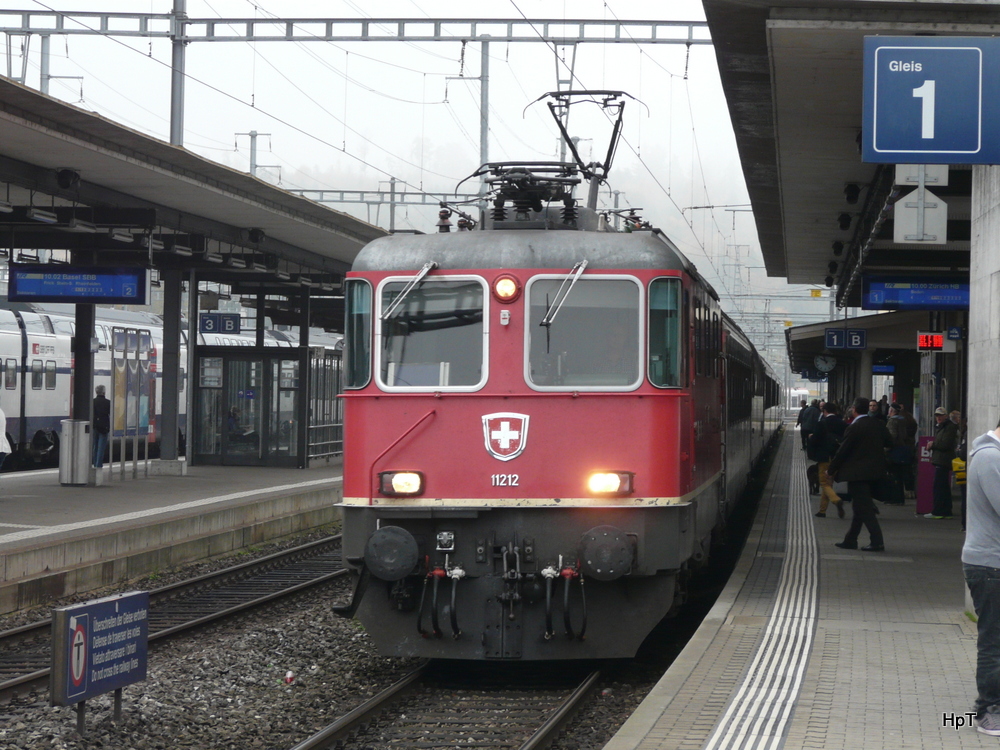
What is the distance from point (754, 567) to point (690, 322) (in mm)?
4434

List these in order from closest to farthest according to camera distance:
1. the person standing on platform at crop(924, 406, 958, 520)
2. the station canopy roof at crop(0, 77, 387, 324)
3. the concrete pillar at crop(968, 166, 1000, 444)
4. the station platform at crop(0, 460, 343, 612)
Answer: the concrete pillar at crop(968, 166, 1000, 444), the station platform at crop(0, 460, 343, 612), the station canopy roof at crop(0, 77, 387, 324), the person standing on platform at crop(924, 406, 958, 520)

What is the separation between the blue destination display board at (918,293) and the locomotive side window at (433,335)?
30.4 ft

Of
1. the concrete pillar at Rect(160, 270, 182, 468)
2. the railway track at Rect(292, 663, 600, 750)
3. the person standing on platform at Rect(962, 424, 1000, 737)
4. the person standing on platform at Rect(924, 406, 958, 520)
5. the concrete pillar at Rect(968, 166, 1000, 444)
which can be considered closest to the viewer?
the person standing on platform at Rect(962, 424, 1000, 737)

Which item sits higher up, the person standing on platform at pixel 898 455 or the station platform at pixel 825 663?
the person standing on platform at pixel 898 455

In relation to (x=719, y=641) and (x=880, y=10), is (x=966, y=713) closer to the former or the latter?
(x=719, y=641)

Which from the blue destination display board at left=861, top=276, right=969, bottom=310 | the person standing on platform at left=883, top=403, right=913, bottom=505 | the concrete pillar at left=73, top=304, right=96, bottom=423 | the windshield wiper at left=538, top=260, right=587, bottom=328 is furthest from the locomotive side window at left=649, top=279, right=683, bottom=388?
the concrete pillar at left=73, top=304, right=96, bottom=423

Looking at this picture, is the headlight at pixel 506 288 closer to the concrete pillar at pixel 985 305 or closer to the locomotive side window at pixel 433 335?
the locomotive side window at pixel 433 335

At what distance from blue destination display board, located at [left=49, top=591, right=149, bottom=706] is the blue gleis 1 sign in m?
4.95

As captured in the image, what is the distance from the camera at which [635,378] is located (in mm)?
8422

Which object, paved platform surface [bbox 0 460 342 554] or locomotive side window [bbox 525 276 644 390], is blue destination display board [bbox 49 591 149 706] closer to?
locomotive side window [bbox 525 276 644 390]

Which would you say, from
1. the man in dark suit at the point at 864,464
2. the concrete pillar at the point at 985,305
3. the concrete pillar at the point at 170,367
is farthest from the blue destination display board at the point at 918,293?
the concrete pillar at the point at 170,367

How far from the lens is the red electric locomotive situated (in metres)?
8.18

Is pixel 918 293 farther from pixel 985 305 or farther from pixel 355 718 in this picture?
pixel 355 718

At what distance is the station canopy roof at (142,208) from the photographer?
515 inches
